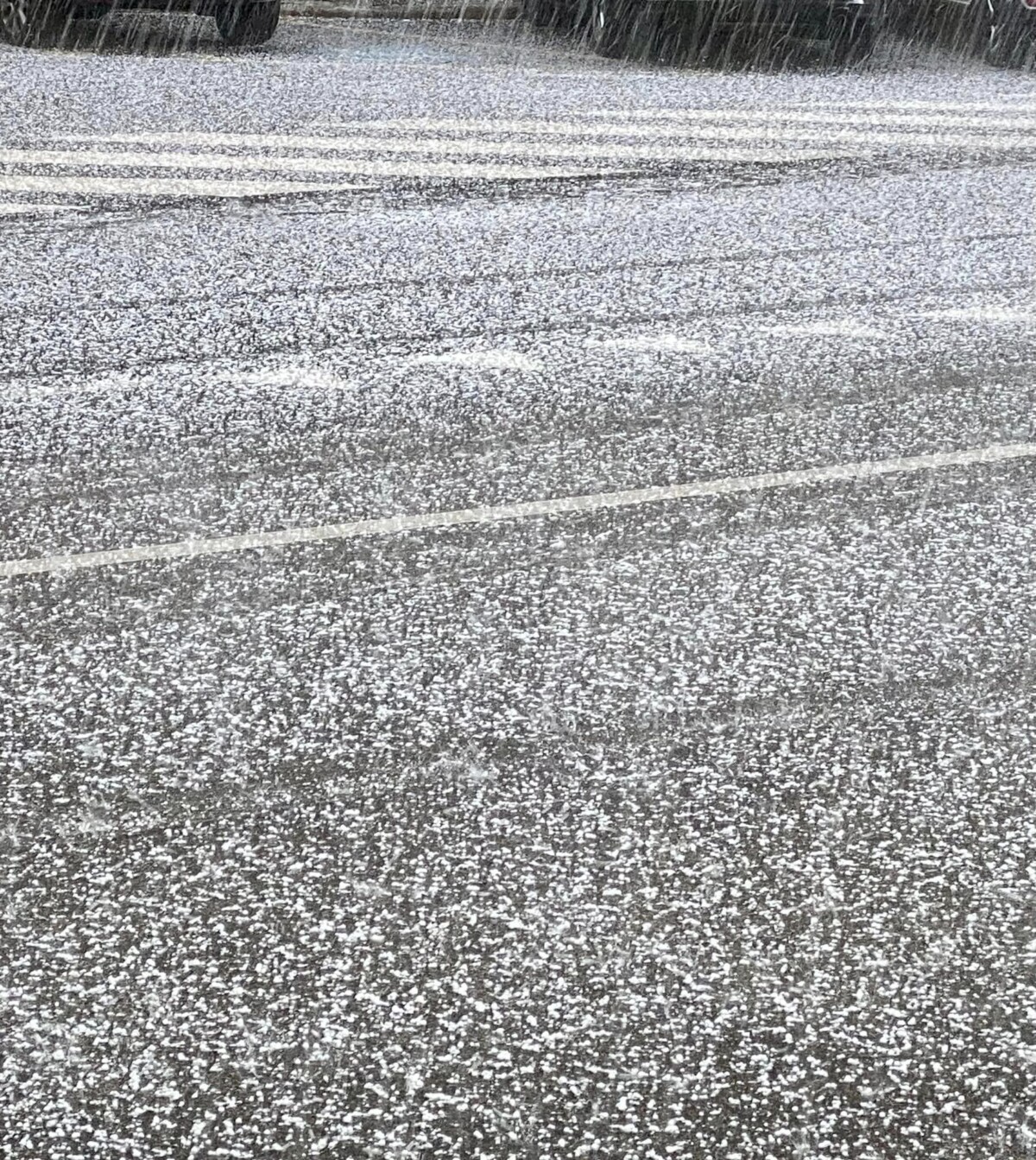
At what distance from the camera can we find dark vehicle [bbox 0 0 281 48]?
39.9 ft

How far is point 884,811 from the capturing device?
3.16 meters

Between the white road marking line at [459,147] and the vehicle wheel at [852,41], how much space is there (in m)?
4.04

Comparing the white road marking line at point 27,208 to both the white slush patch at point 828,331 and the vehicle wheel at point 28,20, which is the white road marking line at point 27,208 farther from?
the vehicle wheel at point 28,20

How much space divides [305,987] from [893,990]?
935 mm

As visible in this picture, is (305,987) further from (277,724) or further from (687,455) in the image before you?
(687,455)

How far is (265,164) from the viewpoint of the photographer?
847 cm

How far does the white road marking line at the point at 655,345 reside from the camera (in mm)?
5887

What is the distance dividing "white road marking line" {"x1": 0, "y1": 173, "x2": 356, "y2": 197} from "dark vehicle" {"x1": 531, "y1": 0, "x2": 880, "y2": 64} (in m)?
5.32

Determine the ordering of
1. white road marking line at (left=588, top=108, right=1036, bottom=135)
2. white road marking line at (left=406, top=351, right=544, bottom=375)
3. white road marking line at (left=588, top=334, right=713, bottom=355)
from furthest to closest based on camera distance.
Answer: white road marking line at (left=588, top=108, right=1036, bottom=135), white road marking line at (left=588, top=334, right=713, bottom=355), white road marking line at (left=406, top=351, right=544, bottom=375)

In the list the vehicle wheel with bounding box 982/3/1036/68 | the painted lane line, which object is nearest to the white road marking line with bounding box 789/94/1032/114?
the painted lane line

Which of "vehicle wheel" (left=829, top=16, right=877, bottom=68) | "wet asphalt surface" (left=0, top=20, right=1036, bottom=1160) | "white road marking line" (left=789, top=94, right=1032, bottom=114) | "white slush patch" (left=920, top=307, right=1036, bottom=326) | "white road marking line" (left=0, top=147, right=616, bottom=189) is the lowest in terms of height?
"wet asphalt surface" (left=0, top=20, right=1036, bottom=1160)

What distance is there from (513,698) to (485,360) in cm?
241

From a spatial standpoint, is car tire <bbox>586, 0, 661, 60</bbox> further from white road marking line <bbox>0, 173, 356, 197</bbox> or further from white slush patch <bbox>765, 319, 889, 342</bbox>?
white slush patch <bbox>765, 319, 889, 342</bbox>

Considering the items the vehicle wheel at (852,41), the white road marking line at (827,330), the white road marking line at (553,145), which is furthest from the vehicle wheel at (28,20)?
the white road marking line at (827,330)
